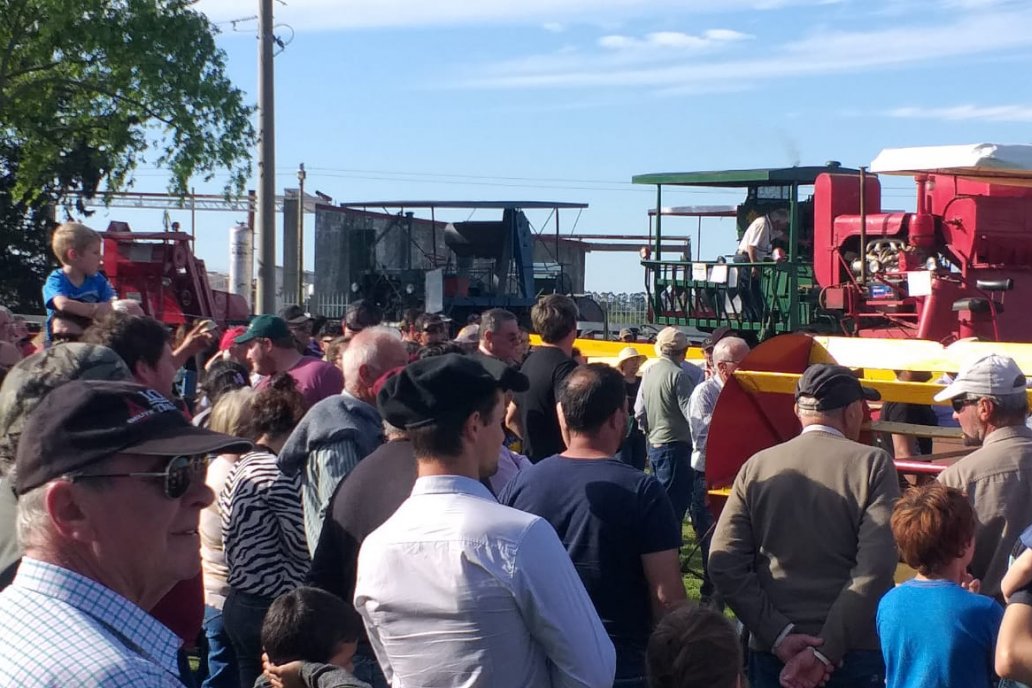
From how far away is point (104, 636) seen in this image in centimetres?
165

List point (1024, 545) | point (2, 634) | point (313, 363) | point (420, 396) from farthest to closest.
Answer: point (313, 363) < point (1024, 545) < point (420, 396) < point (2, 634)

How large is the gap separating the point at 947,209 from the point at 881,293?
916 millimetres

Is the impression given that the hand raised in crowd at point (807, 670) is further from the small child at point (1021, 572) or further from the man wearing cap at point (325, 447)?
the man wearing cap at point (325, 447)

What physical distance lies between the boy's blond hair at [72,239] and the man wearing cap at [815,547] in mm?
4040

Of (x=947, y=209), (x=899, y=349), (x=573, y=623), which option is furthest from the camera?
(x=947, y=209)

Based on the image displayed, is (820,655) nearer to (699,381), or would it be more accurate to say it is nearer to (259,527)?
(259,527)

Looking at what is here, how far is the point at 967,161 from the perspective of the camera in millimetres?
8367

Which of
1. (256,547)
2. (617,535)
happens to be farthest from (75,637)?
(256,547)

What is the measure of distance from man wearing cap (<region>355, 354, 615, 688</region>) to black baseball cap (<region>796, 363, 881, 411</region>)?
1494 mm

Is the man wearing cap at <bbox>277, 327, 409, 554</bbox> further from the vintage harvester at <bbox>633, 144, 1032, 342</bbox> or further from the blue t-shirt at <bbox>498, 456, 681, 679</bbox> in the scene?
the vintage harvester at <bbox>633, 144, 1032, 342</bbox>

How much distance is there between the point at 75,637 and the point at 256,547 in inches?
104

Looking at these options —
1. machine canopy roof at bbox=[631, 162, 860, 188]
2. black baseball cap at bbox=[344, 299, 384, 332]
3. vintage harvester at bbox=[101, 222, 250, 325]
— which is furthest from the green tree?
black baseball cap at bbox=[344, 299, 384, 332]

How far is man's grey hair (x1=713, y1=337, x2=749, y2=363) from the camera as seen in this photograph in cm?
771

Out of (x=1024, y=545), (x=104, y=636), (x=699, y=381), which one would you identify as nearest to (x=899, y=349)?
(x=699, y=381)
